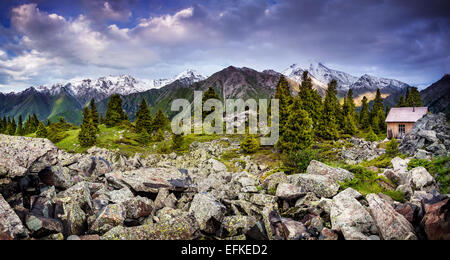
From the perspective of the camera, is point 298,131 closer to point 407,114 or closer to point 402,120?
point 402,120

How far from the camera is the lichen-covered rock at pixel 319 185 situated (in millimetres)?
9453

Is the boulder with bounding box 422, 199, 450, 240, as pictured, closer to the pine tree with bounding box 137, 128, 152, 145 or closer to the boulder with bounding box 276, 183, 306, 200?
the boulder with bounding box 276, 183, 306, 200

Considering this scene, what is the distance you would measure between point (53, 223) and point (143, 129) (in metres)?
55.0

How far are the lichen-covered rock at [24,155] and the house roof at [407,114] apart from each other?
60172 millimetres

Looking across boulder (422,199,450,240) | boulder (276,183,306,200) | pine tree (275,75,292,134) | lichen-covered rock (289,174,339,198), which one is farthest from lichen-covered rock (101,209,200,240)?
pine tree (275,75,292,134)

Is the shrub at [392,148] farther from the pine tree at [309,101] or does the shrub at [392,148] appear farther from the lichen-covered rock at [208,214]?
the lichen-covered rock at [208,214]

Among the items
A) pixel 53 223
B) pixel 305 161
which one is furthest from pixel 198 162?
pixel 53 223

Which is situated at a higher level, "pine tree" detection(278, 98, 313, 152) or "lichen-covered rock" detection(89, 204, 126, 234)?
"pine tree" detection(278, 98, 313, 152)

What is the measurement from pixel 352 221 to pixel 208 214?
453 centimetres

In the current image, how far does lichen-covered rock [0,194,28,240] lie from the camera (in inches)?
216

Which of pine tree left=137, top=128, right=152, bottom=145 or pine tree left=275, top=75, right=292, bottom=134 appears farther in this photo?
pine tree left=137, top=128, right=152, bottom=145

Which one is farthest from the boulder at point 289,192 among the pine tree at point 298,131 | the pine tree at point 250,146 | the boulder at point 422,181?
the pine tree at point 250,146

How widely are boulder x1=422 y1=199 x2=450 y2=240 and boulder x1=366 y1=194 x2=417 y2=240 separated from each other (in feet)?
1.29
